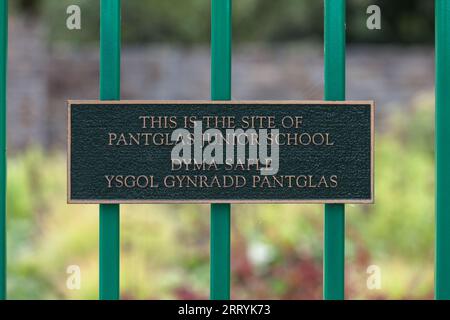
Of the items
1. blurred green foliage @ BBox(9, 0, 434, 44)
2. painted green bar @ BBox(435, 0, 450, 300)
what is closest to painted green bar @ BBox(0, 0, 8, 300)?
painted green bar @ BBox(435, 0, 450, 300)

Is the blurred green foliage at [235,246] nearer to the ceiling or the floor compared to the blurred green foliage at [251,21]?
nearer to the floor

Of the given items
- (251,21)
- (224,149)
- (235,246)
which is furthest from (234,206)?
(251,21)

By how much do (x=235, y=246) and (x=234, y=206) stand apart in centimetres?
63

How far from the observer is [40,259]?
5.68 metres

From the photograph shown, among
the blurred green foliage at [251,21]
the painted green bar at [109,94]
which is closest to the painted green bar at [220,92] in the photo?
the painted green bar at [109,94]

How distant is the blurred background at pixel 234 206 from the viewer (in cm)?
545

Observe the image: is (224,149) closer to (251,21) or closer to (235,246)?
(235,246)

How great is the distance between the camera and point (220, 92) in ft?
9.09

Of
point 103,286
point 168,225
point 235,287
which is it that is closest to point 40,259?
point 168,225

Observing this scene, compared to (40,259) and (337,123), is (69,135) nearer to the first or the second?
(337,123)

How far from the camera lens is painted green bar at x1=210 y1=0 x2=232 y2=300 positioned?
2.76m

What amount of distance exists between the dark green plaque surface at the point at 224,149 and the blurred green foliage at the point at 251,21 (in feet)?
36.9

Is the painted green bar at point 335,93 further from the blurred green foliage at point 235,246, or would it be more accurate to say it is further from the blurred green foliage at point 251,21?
the blurred green foliage at point 251,21

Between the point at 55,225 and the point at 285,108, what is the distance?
12.5 ft
